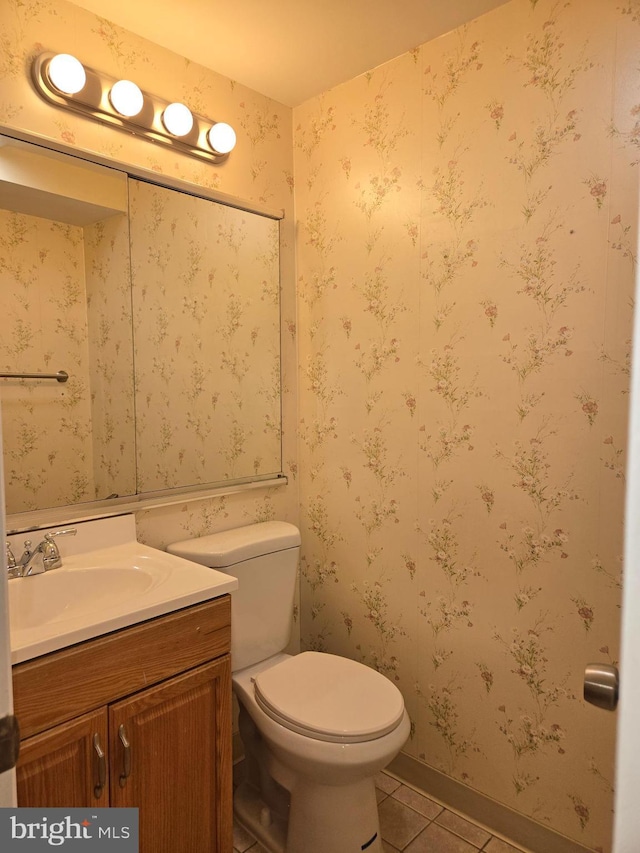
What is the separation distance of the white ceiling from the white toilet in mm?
1544

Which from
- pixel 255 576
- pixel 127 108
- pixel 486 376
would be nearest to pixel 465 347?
pixel 486 376

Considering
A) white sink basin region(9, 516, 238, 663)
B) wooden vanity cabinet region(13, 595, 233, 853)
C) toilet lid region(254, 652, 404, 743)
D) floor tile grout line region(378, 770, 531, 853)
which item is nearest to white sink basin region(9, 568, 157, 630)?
white sink basin region(9, 516, 238, 663)

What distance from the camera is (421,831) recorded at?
1700 mm

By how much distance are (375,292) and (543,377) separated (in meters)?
0.65

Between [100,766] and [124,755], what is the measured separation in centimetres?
5

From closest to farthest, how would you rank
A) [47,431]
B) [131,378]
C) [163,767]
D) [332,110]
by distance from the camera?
[163,767] → [47,431] → [131,378] → [332,110]

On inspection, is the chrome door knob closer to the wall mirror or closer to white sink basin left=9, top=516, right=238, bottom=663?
white sink basin left=9, top=516, right=238, bottom=663

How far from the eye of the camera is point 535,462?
156 centimetres

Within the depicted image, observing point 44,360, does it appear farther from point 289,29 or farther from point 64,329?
point 289,29

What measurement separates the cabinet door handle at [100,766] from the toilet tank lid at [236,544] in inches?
23.9

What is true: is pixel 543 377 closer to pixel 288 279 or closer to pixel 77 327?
pixel 288 279

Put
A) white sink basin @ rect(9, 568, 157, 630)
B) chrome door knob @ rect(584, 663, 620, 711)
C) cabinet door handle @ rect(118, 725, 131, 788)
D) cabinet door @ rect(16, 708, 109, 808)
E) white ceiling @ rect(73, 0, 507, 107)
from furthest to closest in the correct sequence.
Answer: white ceiling @ rect(73, 0, 507, 107) → white sink basin @ rect(9, 568, 157, 630) → cabinet door handle @ rect(118, 725, 131, 788) → cabinet door @ rect(16, 708, 109, 808) → chrome door knob @ rect(584, 663, 620, 711)

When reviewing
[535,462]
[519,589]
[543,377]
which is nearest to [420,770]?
[519,589]

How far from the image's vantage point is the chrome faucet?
139 cm
